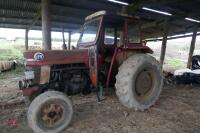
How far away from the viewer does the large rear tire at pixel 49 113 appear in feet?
9.15

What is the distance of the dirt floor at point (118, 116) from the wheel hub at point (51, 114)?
0.25 metres

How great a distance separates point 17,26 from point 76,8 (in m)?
5.94

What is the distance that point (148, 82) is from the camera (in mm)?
4078

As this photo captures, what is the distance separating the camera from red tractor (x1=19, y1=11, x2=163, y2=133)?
2945mm

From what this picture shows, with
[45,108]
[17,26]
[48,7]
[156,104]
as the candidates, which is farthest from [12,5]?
[156,104]

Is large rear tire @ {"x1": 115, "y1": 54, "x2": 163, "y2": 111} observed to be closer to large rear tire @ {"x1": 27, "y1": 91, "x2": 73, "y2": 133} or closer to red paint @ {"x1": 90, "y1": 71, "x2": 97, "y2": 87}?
red paint @ {"x1": 90, "y1": 71, "x2": 97, "y2": 87}

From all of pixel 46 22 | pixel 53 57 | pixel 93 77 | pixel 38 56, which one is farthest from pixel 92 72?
pixel 46 22

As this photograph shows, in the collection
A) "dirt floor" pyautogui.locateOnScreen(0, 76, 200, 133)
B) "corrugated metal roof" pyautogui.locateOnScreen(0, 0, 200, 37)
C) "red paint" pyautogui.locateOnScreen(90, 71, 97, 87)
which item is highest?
"corrugated metal roof" pyautogui.locateOnScreen(0, 0, 200, 37)

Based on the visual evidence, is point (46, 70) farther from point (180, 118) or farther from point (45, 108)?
point (180, 118)

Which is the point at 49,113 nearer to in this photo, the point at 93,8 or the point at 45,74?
the point at 45,74

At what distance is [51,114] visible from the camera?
9.61 ft

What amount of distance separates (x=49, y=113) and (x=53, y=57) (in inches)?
36.7

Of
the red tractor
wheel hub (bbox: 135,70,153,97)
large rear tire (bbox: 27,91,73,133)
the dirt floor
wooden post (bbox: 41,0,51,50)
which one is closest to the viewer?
large rear tire (bbox: 27,91,73,133)

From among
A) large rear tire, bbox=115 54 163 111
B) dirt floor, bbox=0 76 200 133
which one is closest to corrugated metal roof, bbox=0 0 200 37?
large rear tire, bbox=115 54 163 111
